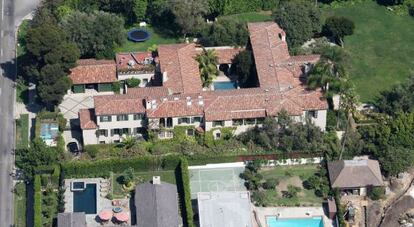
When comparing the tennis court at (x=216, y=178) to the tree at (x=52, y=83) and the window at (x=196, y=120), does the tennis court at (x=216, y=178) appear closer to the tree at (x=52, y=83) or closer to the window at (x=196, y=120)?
the window at (x=196, y=120)

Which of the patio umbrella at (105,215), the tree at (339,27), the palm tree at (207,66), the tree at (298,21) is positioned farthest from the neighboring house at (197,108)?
the tree at (339,27)

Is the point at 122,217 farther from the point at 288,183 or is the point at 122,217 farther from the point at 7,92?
the point at 7,92

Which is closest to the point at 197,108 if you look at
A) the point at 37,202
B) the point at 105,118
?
the point at 105,118

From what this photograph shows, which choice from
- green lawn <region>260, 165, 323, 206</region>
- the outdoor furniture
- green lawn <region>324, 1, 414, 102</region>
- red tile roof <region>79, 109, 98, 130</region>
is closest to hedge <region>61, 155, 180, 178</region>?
red tile roof <region>79, 109, 98, 130</region>

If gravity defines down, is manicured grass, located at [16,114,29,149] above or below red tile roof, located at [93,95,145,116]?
below

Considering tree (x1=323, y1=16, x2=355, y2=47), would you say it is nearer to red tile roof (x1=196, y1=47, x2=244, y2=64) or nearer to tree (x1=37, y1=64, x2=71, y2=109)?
red tile roof (x1=196, y1=47, x2=244, y2=64)

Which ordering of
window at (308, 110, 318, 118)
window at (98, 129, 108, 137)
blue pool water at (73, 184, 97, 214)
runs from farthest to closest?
window at (308, 110, 318, 118) < window at (98, 129, 108, 137) < blue pool water at (73, 184, 97, 214)
